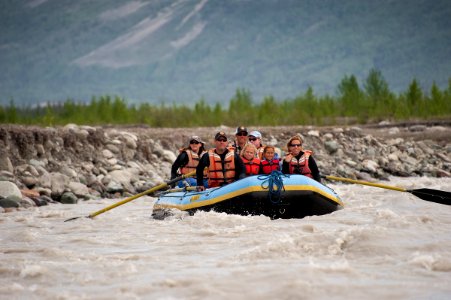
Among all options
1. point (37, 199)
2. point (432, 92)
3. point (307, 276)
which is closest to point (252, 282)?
point (307, 276)

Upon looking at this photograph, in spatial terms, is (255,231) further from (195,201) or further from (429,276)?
(429,276)

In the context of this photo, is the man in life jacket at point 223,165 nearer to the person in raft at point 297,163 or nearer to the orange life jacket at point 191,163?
the person in raft at point 297,163

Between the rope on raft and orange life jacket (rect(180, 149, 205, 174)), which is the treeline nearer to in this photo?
orange life jacket (rect(180, 149, 205, 174))

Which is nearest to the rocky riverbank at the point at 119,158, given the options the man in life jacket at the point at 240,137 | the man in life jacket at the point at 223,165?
the man in life jacket at the point at 223,165

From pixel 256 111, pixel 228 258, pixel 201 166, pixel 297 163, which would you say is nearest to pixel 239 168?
pixel 201 166

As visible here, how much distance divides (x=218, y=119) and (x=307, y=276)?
102 ft

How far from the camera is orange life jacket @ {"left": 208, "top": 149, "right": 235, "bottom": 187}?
13.0m

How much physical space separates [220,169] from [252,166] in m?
0.70

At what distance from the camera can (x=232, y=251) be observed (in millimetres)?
9109

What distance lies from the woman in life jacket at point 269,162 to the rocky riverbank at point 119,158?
213 inches

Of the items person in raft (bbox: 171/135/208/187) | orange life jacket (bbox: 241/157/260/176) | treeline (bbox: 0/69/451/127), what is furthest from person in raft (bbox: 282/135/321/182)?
treeline (bbox: 0/69/451/127)

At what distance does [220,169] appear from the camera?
43.0ft

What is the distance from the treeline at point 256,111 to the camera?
3744 cm

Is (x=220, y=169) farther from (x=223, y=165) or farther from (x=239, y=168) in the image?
(x=239, y=168)
